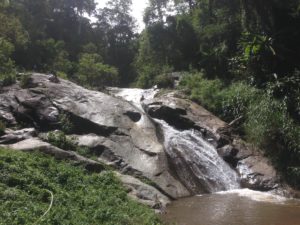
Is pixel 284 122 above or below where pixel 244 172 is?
above

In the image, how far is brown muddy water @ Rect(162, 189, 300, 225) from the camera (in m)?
10.3

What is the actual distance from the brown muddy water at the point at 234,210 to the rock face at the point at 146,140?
709 millimetres

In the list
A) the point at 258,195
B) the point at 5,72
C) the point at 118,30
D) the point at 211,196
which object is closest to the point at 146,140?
the point at 211,196

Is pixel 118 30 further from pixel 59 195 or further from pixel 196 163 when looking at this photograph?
pixel 59 195

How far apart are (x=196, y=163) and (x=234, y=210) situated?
4.10 meters

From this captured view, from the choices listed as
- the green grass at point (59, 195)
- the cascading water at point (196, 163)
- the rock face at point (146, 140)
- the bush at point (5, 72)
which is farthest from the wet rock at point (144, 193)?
the bush at point (5, 72)

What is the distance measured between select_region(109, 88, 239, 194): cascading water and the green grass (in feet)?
10.4

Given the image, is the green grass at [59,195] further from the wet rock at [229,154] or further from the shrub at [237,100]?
the shrub at [237,100]

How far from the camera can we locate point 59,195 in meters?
9.96

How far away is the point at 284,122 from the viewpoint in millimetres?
15672

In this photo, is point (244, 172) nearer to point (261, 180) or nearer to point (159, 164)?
point (261, 180)

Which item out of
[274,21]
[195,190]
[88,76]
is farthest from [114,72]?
[195,190]

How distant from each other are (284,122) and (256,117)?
1.17m

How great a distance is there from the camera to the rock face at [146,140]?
13836 millimetres
